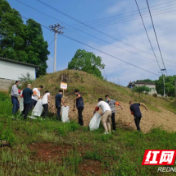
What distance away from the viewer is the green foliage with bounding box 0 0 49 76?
25391 mm

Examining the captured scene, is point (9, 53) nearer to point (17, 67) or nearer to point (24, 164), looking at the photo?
point (17, 67)

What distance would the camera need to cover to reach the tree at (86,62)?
4222 centimetres

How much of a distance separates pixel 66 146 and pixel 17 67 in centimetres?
1876

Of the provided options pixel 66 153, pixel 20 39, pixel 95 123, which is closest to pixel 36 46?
pixel 20 39

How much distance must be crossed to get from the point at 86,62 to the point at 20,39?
1849 centimetres

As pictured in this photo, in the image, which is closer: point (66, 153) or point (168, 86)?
point (66, 153)

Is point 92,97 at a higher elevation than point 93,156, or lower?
higher

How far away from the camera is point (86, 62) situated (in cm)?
4272

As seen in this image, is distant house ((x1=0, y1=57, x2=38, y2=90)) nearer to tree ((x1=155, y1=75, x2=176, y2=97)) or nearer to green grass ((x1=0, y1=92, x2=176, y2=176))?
green grass ((x1=0, y1=92, x2=176, y2=176))

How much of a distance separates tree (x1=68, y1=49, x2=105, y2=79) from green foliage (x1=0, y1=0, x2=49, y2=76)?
1319 centimetres

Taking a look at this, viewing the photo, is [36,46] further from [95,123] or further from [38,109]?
[95,123]

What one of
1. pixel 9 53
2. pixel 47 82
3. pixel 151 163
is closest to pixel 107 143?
pixel 151 163

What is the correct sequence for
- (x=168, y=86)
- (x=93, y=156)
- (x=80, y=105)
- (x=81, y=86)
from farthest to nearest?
(x=168, y=86)
(x=81, y=86)
(x=80, y=105)
(x=93, y=156)

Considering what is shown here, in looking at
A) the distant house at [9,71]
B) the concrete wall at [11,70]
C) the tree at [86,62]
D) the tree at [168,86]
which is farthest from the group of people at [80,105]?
the tree at [168,86]
